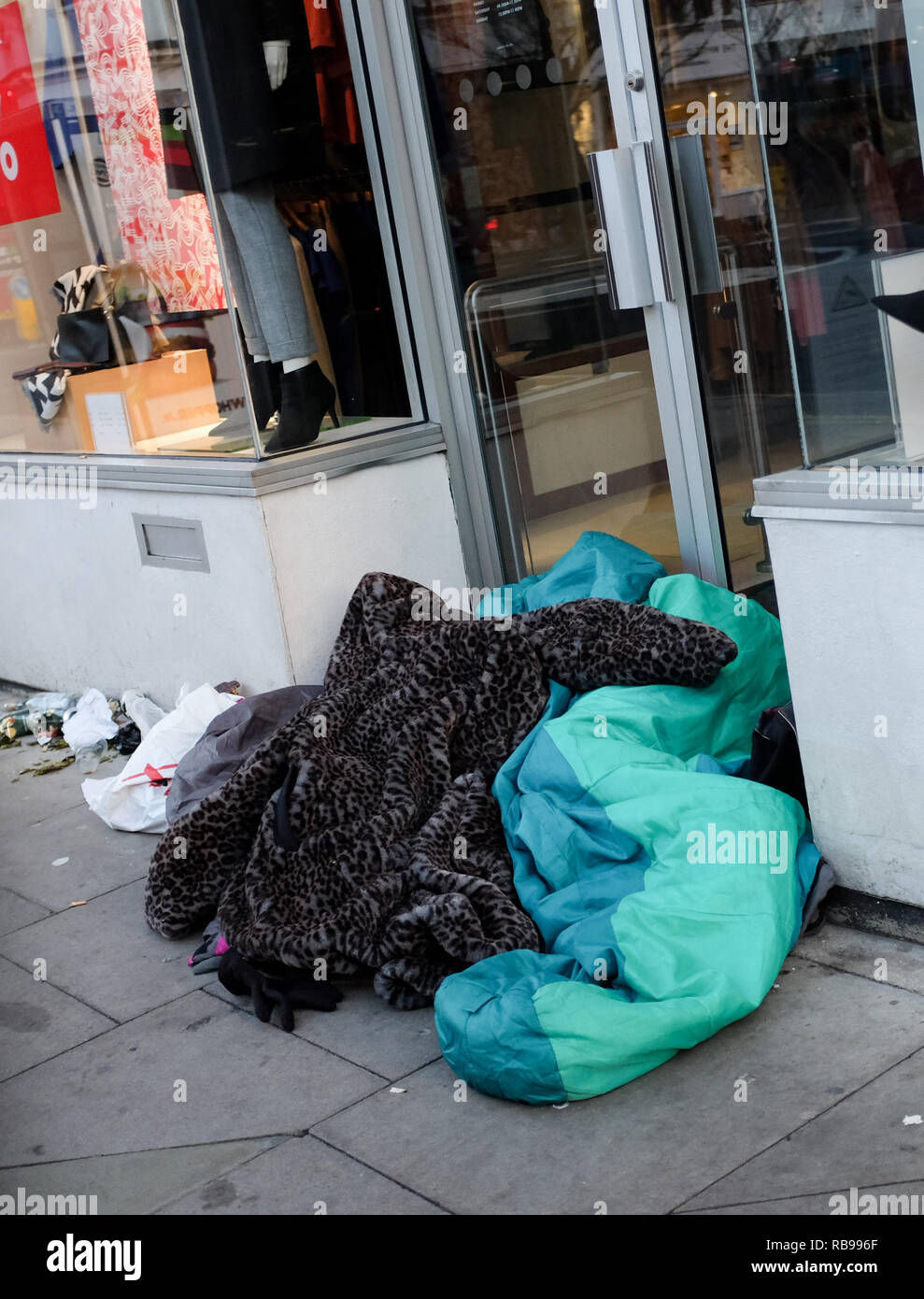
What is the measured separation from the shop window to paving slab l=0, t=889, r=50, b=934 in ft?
5.38

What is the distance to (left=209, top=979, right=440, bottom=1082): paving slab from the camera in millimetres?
3047

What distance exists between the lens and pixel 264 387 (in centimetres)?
459

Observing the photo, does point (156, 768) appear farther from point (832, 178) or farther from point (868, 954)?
point (832, 178)

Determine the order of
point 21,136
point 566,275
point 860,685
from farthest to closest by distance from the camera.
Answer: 1. point 21,136
2. point 566,275
3. point 860,685

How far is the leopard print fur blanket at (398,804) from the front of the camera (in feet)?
10.9

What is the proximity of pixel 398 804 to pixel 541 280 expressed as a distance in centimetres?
188

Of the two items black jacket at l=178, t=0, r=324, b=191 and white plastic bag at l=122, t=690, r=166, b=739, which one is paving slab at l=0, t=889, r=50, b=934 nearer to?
white plastic bag at l=122, t=690, r=166, b=739

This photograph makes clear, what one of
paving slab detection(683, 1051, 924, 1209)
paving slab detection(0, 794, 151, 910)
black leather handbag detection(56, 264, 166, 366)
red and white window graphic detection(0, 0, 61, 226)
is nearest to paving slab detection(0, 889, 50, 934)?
paving slab detection(0, 794, 151, 910)

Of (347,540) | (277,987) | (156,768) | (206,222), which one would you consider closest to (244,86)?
(206,222)

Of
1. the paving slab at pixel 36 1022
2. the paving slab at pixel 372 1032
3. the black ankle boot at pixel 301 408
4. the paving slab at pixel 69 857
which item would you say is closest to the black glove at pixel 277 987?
the paving slab at pixel 372 1032

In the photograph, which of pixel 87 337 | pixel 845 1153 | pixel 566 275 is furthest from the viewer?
pixel 87 337
